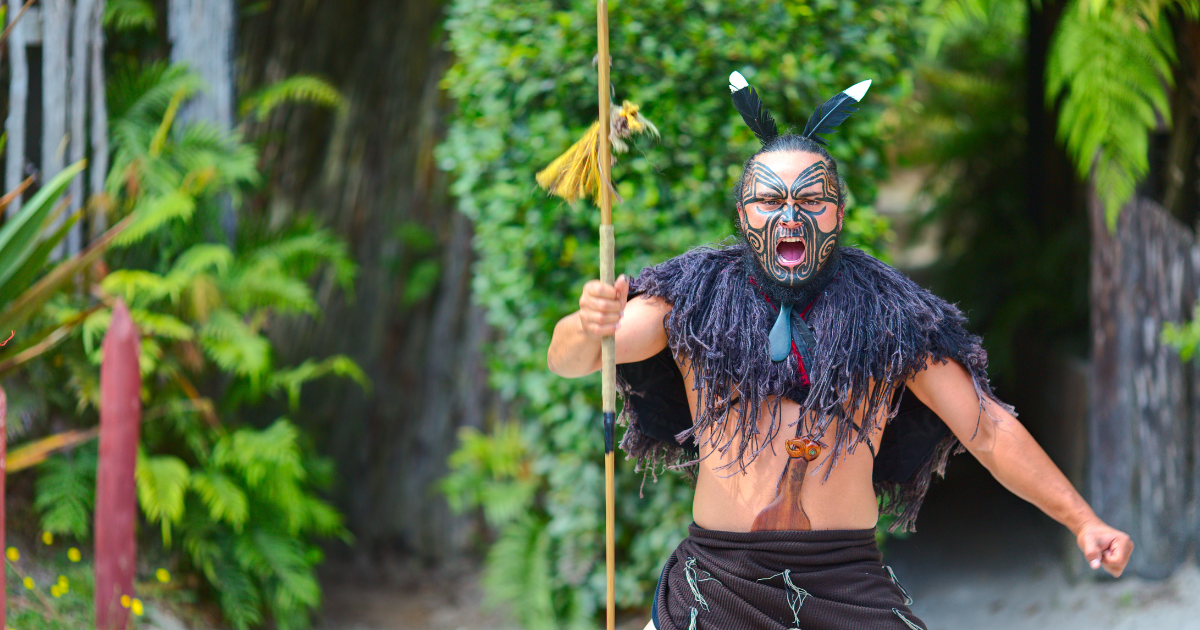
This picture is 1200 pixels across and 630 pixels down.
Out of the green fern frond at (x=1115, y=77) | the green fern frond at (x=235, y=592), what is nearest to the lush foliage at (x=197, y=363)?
the green fern frond at (x=235, y=592)

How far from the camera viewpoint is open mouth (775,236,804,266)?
1904 mm

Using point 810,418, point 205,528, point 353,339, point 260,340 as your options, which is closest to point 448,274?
point 353,339

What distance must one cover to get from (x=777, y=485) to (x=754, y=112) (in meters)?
0.81

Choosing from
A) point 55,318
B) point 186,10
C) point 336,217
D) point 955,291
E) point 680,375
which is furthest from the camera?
point 955,291

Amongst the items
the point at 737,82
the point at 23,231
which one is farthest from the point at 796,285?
the point at 23,231

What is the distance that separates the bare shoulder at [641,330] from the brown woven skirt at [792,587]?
0.43 meters

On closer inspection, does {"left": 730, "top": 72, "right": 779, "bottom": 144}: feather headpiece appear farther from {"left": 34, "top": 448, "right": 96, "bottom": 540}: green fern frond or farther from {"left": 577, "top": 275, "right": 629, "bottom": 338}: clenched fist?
{"left": 34, "top": 448, "right": 96, "bottom": 540}: green fern frond

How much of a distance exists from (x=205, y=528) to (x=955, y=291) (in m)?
4.42

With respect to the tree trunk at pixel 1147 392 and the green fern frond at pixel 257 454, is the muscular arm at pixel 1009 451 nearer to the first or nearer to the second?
the tree trunk at pixel 1147 392

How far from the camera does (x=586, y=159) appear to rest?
195 cm

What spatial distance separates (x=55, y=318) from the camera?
3.31 m

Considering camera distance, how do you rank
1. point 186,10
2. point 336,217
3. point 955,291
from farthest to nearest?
point 955,291 < point 336,217 < point 186,10

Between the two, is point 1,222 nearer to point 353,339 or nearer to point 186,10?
point 186,10

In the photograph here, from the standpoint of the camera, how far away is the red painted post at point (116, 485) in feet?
4.53
